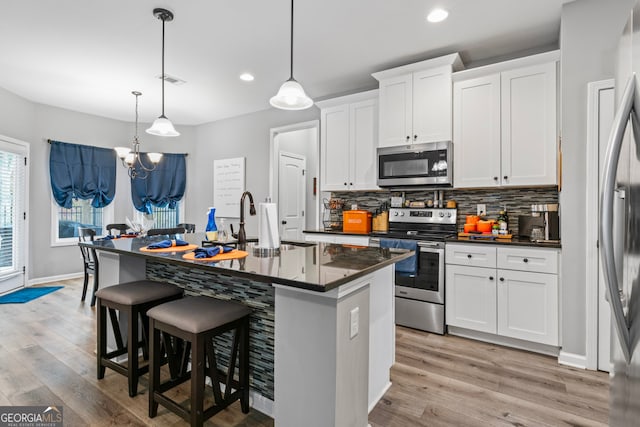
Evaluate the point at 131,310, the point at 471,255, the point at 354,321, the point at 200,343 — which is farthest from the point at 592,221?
the point at 131,310

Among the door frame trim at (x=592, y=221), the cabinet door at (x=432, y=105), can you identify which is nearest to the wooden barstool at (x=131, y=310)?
the cabinet door at (x=432, y=105)

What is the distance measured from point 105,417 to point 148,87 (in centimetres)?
387

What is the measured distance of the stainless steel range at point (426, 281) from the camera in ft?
10.2

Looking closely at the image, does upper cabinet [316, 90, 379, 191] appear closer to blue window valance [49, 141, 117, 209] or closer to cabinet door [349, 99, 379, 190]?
cabinet door [349, 99, 379, 190]

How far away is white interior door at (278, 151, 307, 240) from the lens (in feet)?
17.3

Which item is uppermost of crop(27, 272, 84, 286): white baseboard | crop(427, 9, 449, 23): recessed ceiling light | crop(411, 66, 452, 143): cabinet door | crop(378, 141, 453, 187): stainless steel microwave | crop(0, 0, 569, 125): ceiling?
crop(0, 0, 569, 125): ceiling

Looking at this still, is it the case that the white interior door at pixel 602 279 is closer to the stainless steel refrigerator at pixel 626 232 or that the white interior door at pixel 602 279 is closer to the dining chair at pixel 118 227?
the stainless steel refrigerator at pixel 626 232

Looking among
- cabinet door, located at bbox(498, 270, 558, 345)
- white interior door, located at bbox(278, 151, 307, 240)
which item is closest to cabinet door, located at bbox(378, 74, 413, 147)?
cabinet door, located at bbox(498, 270, 558, 345)

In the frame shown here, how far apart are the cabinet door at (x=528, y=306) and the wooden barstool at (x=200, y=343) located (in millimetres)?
2251

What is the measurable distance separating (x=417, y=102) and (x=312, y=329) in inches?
110

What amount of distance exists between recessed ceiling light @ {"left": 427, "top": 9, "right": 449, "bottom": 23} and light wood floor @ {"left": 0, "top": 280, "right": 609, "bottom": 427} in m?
2.78

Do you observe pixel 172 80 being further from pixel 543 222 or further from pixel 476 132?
pixel 543 222

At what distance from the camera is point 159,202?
607 cm

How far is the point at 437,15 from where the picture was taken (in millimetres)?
2654
